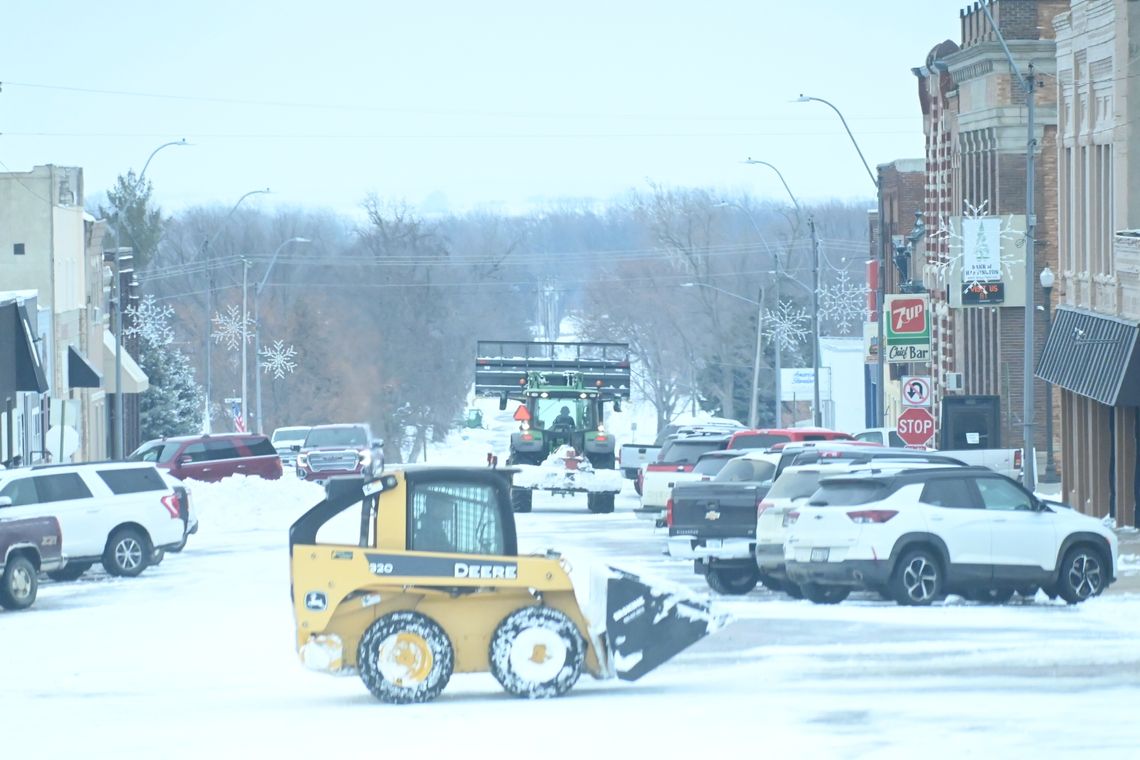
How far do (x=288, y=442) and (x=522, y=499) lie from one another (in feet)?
83.7

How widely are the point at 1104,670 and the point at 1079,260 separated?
2392 centimetres

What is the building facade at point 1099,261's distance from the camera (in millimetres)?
34188

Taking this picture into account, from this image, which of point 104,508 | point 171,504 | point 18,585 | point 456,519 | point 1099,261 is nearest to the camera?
point 456,519

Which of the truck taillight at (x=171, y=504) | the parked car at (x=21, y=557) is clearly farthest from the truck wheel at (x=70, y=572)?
the parked car at (x=21, y=557)

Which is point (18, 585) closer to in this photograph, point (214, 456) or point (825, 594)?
point (825, 594)

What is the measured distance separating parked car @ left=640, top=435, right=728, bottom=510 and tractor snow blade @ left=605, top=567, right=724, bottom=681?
70.8ft

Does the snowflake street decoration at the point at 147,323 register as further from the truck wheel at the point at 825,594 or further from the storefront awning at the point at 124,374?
the truck wheel at the point at 825,594

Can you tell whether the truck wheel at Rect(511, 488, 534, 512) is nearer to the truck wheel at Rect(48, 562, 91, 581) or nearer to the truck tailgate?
the truck wheel at Rect(48, 562, 91, 581)

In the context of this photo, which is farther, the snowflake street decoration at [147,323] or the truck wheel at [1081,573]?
the snowflake street decoration at [147,323]

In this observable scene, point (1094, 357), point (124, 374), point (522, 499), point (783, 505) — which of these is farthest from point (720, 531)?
point (124, 374)

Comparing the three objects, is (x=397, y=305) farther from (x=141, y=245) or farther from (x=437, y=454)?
(x=141, y=245)

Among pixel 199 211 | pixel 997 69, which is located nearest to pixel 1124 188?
pixel 997 69

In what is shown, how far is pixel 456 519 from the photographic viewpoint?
49.2ft

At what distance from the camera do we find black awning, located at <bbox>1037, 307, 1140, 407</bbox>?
109ft
